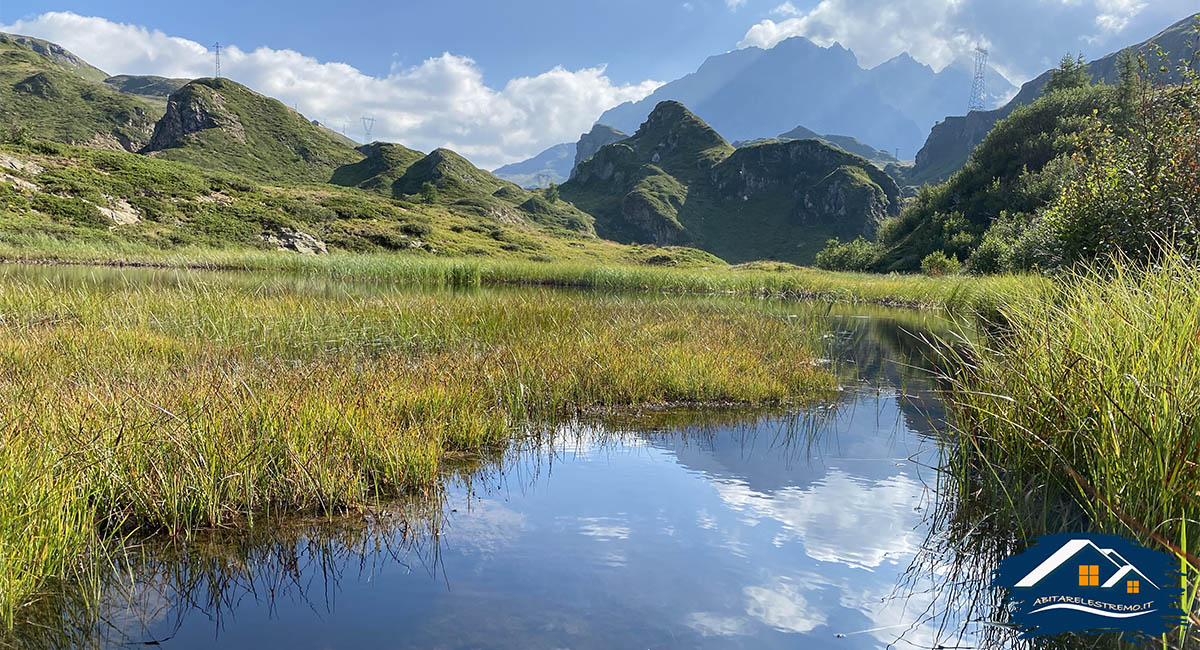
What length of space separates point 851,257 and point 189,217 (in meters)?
76.8

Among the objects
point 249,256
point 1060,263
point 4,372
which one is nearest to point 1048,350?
point 4,372

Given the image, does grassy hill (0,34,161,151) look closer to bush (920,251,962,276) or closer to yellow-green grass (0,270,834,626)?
bush (920,251,962,276)

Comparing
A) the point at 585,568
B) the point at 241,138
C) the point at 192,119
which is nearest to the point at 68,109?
the point at 192,119

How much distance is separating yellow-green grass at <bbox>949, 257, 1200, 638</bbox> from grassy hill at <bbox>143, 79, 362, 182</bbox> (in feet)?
458

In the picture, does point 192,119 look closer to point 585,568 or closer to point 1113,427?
point 585,568

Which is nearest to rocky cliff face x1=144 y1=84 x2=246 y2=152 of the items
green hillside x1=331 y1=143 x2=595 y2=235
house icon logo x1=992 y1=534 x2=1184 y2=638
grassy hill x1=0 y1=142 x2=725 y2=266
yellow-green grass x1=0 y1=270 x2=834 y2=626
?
green hillside x1=331 y1=143 x2=595 y2=235

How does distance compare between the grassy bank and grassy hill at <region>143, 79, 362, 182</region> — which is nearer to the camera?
the grassy bank

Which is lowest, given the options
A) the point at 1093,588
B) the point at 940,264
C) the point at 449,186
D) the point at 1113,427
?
the point at 1093,588

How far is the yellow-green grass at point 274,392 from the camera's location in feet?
12.9

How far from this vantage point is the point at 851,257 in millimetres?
80938

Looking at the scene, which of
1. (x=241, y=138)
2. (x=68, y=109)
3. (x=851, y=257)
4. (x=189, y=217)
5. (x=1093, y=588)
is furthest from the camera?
(x=68, y=109)

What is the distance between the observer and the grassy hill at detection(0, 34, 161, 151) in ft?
468

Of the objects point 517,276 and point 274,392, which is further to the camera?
point 517,276

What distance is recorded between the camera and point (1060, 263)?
17375 millimetres
